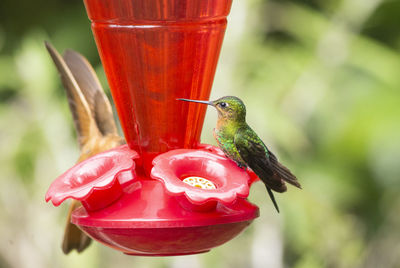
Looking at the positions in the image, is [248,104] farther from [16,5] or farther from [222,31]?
[16,5]

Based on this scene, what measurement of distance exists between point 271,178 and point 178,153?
0.30 meters

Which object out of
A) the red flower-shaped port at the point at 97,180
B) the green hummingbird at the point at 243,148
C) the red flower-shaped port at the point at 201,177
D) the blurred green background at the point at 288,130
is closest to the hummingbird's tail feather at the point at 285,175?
the green hummingbird at the point at 243,148

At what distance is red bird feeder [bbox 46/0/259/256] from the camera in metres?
1.59

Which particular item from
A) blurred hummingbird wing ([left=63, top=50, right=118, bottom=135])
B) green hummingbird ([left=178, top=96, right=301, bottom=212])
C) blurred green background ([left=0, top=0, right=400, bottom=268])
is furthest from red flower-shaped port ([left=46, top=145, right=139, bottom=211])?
blurred green background ([left=0, top=0, right=400, bottom=268])

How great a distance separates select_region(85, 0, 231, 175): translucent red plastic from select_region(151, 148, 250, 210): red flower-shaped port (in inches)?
6.8

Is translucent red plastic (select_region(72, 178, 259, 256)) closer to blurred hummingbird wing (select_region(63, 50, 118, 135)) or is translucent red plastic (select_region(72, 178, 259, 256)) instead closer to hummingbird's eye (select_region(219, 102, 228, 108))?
hummingbird's eye (select_region(219, 102, 228, 108))

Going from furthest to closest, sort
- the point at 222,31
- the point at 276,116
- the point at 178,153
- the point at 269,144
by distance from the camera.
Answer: the point at 276,116 → the point at 269,144 → the point at 222,31 → the point at 178,153

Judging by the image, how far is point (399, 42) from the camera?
6371 millimetres

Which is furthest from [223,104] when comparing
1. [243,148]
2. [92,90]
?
[92,90]

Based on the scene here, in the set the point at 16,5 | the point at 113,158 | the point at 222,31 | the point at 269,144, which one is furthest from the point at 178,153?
the point at 16,5

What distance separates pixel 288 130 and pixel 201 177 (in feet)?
9.74

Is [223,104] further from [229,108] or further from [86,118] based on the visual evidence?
[86,118]

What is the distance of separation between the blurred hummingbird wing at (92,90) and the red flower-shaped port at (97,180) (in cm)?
57

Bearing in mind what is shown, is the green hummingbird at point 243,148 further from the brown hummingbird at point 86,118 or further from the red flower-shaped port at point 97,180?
the brown hummingbird at point 86,118
